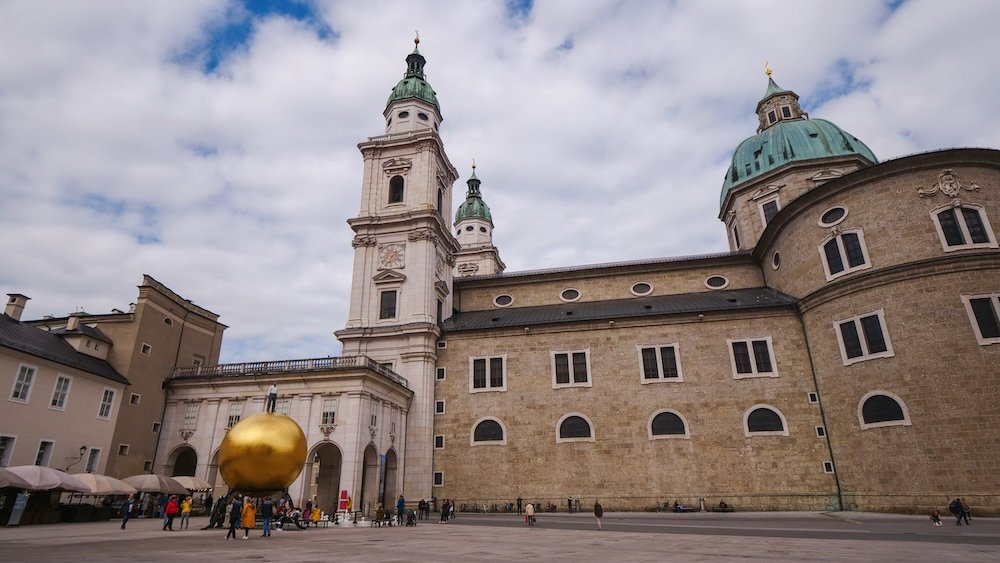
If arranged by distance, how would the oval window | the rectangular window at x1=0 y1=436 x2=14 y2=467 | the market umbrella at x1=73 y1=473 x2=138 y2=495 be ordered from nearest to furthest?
the market umbrella at x1=73 y1=473 x2=138 y2=495, the rectangular window at x1=0 y1=436 x2=14 y2=467, the oval window

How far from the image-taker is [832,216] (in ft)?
→ 96.9

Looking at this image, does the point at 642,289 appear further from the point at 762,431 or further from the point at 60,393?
the point at 60,393

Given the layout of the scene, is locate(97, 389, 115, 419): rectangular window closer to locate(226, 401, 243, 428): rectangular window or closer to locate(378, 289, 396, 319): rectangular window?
locate(226, 401, 243, 428): rectangular window

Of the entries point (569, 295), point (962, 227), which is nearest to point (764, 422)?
point (962, 227)

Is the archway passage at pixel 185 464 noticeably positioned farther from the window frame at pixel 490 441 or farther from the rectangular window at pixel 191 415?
the window frame at pixel 490 441

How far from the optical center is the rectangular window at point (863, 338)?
25.8 metres

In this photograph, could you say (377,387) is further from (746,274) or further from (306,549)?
(746,274)

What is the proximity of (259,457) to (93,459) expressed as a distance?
23.8 m

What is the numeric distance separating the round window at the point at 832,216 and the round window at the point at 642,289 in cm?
1202

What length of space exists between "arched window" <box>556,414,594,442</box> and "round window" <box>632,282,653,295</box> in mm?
11544

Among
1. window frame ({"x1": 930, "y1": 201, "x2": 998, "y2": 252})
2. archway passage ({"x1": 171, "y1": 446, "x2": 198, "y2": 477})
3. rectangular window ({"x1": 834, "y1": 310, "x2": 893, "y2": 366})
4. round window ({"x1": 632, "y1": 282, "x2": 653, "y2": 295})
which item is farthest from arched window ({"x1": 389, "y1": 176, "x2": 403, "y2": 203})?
window frame ({"x1": 930, "y1": 201, "x2": 998, "y2": 252})

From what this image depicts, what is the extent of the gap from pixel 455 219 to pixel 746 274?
41.4 metres

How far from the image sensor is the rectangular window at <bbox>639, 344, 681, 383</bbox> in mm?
31266

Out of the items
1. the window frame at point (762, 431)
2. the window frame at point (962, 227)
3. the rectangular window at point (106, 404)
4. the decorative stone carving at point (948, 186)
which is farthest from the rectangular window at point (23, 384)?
the decorative stone carving at point (948, 186)
